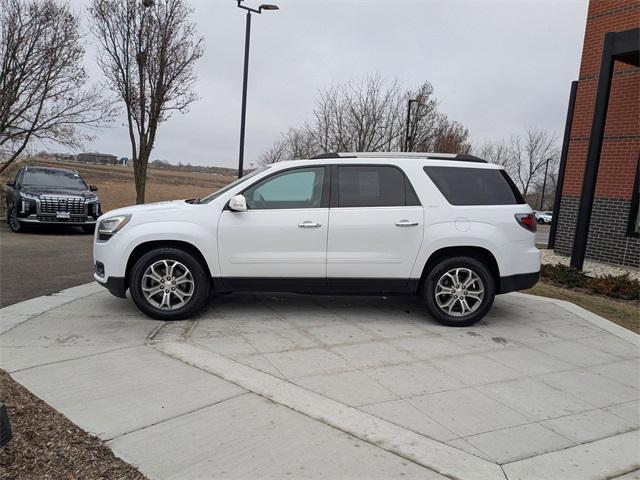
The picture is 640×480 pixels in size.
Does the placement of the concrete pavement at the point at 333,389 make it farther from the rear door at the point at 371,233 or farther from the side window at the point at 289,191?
the side window at the point at 289,191

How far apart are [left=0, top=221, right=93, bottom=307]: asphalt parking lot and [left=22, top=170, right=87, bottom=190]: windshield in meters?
1.27

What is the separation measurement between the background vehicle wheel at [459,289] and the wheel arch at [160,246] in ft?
7.99

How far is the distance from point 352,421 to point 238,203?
8.75ft

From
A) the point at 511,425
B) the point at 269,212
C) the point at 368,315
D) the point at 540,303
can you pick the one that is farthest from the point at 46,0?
the point at 511,425

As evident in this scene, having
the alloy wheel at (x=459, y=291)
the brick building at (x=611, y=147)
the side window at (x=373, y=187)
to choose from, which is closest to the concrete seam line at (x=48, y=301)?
the side window at (x=373, y=187)

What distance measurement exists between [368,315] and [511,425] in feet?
8.32

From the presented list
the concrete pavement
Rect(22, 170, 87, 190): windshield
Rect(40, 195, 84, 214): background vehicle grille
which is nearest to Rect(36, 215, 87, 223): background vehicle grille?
Rect(40, 195, 84, 214): background vehicle grille

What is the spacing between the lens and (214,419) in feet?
10.6

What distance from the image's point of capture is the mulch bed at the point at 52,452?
2.61 m

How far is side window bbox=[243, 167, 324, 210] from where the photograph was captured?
538cm

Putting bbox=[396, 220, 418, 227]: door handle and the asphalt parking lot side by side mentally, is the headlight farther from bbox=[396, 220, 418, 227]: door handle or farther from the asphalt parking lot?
bbox=[396, 220, 418, 227]: door handle

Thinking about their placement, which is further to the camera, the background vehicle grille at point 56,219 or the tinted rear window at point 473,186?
the background vehicle grille at point 56,219

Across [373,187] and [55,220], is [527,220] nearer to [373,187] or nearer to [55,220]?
[373,187]

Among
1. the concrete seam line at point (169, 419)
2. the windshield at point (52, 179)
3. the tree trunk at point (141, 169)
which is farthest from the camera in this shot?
the tree trunk at point (141, 169)
